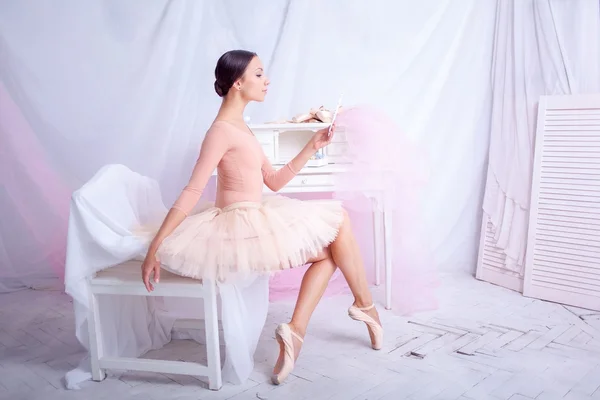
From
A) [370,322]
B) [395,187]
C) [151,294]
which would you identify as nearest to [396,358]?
[370,322]

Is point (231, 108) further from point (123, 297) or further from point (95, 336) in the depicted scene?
point (95, 336)

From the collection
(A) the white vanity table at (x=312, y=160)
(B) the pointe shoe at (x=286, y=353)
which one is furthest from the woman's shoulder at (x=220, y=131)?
(B) the pointe shoe at (x=286, y=353)

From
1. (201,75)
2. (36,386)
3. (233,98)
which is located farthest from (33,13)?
(36,386)

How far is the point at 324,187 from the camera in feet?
8.87

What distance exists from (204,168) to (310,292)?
0.65 m

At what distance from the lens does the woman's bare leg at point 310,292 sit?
2.15m

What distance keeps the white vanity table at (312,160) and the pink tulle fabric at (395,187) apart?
0.04m

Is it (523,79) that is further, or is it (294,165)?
(523,79)

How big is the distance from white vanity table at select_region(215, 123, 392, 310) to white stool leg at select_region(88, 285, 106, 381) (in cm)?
94

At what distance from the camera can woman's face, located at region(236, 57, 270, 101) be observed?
2098 mm

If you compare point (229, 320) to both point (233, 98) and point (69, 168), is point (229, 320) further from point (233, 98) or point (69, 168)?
point (69, 168)

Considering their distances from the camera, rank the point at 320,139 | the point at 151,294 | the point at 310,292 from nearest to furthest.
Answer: the point at 151,294, the point at 310,292, the point at 320,139

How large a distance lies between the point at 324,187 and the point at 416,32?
128cm

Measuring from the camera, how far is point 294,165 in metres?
2.35
